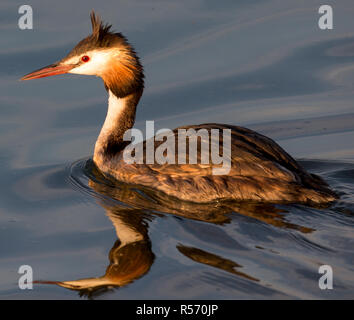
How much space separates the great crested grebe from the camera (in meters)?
7.82

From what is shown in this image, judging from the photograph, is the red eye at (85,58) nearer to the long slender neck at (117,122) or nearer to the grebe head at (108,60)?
the grebe head at (108,60)

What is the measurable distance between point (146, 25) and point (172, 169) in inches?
170

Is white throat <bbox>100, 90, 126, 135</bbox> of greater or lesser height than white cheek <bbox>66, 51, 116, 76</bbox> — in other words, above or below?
below

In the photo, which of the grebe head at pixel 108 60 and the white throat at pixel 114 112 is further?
the white throat at pixel 114 112

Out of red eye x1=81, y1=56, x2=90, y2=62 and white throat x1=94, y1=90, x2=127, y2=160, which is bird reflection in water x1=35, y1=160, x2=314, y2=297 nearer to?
white throat x1=94, y1=90, x2=127, y2=160

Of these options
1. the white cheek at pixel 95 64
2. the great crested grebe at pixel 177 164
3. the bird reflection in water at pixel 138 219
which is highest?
the white cheek at pixel 95 64

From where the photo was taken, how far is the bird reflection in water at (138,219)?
6578 millimetres

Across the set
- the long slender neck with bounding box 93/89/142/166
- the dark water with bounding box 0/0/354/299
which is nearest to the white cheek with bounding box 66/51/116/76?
the long slender neck with bounding box 93/89/142/166

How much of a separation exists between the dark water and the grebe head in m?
1.02

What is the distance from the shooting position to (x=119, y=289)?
21.1 feet

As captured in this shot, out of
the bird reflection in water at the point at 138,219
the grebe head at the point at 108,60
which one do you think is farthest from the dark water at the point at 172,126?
the grebe head at the point at 108,60

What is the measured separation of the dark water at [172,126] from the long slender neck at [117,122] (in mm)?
350

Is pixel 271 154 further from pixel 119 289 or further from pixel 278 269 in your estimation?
pixel 119 289

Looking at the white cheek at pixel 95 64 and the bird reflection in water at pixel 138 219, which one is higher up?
the white cheek at pixel 95 64
